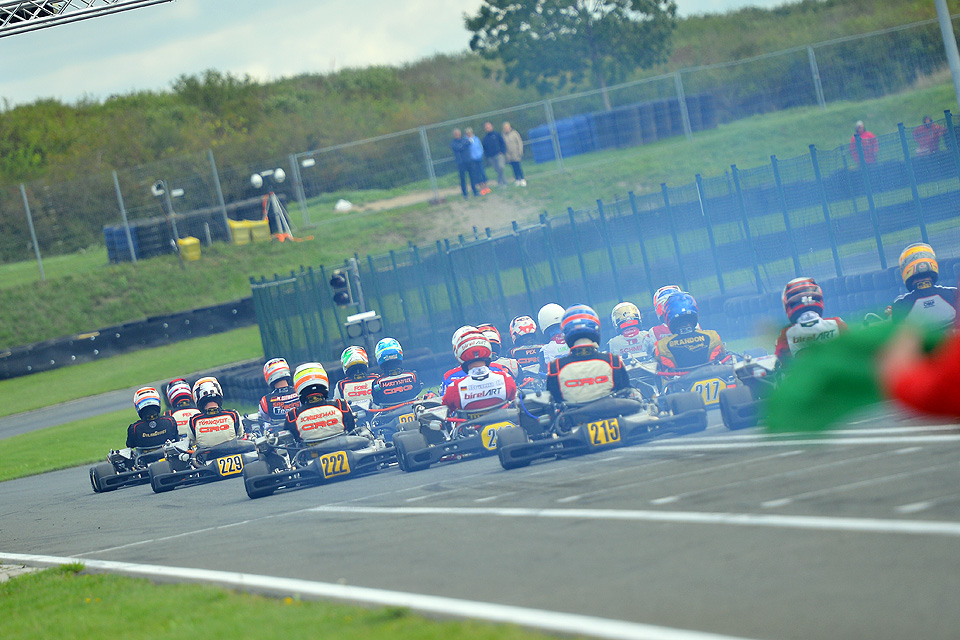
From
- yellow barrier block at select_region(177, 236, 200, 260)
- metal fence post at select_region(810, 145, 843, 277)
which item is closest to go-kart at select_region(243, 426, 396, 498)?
metal fence post at select_region(810, 145, 843, 277)

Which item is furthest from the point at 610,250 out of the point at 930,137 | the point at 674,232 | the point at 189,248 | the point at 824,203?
the point at 189,248

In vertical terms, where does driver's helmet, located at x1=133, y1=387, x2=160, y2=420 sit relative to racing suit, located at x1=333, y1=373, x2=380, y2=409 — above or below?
above

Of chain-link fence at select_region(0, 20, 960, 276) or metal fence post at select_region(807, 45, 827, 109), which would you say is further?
chain-link fence at select_region(0, 20, 960, 276)

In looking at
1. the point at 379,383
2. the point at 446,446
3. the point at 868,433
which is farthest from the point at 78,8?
the point at 868,433

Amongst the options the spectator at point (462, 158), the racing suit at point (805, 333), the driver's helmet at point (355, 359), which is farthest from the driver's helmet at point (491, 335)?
the spectator at point (462, 158)

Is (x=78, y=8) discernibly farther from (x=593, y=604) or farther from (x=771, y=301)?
(x=593, y=604)

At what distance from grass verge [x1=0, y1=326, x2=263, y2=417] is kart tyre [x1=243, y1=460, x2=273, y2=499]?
62.9ft

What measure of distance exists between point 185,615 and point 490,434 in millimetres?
6224

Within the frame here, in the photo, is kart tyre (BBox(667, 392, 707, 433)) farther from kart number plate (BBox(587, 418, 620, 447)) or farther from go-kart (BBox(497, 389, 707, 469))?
kart number plate (BBox(587, 418, 620, 447))

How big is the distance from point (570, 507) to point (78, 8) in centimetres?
1138

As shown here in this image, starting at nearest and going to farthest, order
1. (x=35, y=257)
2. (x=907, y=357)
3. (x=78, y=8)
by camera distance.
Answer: (x=907, y=357) → (x=78, y=8) → (x=35, y=257)

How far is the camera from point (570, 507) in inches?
340

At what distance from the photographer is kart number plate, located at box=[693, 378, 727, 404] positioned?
512 inches

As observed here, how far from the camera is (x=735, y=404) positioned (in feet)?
37.0
